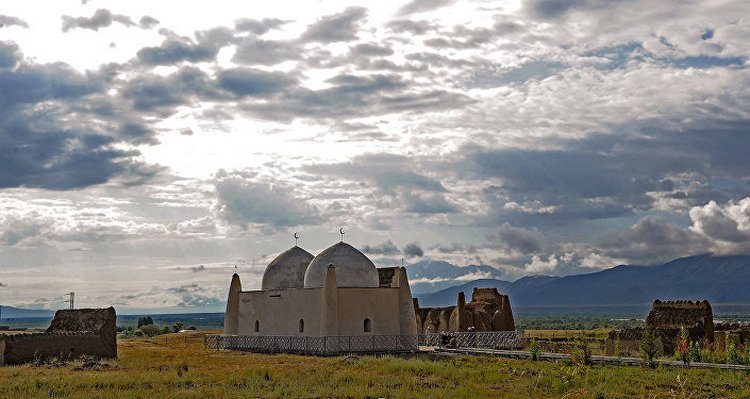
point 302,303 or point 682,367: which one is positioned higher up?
point 302,303

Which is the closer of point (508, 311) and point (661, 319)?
point (661, 319)

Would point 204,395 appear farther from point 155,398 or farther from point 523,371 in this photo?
point 523,371

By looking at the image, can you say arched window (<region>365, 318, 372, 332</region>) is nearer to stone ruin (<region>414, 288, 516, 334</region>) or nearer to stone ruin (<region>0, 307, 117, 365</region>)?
stone ruin (<region>414, 288, 516, 334</region>)

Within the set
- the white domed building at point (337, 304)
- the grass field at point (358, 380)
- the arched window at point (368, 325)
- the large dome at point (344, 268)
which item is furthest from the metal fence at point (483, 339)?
the grass field at point (358, 380)

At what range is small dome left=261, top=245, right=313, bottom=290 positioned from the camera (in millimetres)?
44844

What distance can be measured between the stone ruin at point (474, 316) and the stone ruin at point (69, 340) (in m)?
22.3

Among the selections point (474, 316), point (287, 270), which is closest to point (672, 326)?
point (474, 316)

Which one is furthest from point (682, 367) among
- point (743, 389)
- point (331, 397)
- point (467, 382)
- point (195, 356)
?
point (195, 356)

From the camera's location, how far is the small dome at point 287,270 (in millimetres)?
44844

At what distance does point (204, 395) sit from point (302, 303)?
19.1m

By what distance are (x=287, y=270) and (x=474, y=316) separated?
13111 mm

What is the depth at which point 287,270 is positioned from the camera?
4516 centimetres

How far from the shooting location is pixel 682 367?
29.5 metres

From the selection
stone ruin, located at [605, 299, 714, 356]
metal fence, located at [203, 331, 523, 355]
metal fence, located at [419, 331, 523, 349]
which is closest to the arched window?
metal fence, located at [203, 331, 523, 355]
